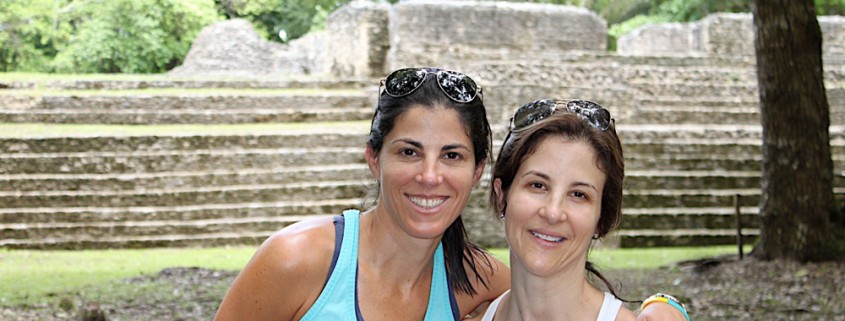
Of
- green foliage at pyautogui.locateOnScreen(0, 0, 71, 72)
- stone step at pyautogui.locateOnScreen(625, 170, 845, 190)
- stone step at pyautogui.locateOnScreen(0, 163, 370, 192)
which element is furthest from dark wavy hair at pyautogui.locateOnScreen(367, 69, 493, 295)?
green foliage at pyautogui.locateOnScreen(0, 0, 71, 72)

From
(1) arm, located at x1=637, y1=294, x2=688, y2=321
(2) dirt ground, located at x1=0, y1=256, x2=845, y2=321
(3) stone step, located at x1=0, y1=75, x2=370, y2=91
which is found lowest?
(3) stone step, located at x1=0, y1=75, x2=370, y2=91

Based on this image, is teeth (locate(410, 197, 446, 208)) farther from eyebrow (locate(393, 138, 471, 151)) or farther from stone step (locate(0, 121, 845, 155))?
stone step (locate(0, 121, 845, 155))

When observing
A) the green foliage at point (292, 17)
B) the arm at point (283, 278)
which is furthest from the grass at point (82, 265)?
the green foliage at point (292, 17)

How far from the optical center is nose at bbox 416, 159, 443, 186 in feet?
7.15

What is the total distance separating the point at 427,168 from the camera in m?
2.19

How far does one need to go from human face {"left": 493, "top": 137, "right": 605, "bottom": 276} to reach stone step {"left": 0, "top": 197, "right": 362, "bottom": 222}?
28.9 feet

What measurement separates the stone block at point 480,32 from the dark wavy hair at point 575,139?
1456 cm

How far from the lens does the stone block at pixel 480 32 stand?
17.2 metres

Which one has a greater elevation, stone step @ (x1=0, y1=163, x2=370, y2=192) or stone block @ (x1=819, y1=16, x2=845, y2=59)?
stone block @ (x1=819, y1=16, x2=845, y2=59)

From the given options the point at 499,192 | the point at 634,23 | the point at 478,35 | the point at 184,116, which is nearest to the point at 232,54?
the point at 478,35

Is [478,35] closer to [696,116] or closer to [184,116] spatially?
[696,116]

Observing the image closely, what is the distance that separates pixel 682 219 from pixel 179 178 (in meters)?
6.02

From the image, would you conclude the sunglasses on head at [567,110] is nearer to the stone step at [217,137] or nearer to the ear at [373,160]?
the ear at [373,160]

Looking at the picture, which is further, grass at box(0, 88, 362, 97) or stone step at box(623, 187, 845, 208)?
grass at box(0, 88, 362, 97)
